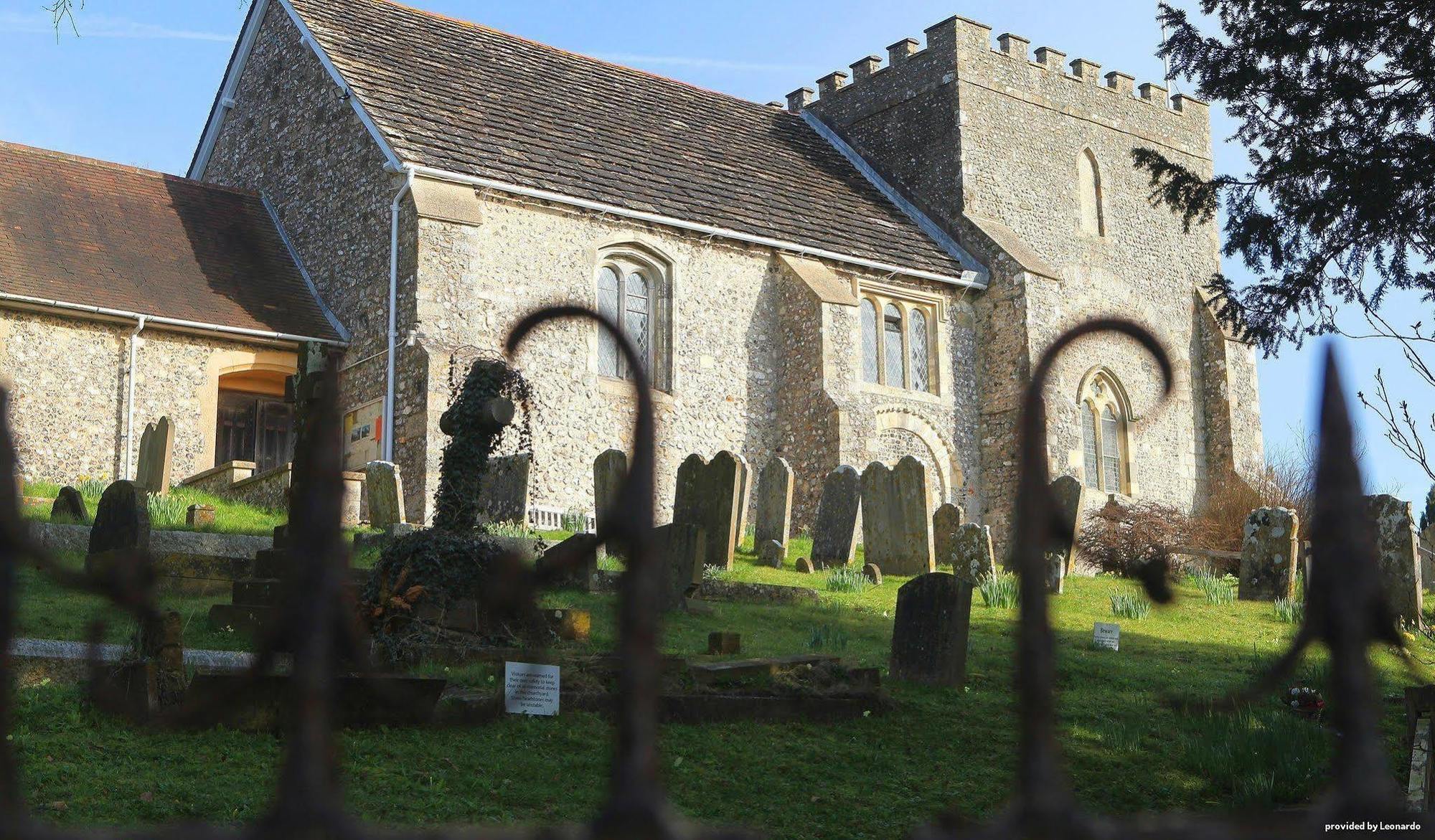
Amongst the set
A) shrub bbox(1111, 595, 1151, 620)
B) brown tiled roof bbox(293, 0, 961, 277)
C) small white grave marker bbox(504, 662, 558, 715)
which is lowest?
small white grave marker bbox(504, 662, 558, 715)

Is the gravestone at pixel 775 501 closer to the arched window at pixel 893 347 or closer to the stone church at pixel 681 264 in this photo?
A: the stone church at pixel 681 264

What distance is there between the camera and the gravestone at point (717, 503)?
15062 millimetres

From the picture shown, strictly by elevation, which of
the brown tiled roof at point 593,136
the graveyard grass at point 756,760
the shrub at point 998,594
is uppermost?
the brown tiled roof at point 593,136

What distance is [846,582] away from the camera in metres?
14.4

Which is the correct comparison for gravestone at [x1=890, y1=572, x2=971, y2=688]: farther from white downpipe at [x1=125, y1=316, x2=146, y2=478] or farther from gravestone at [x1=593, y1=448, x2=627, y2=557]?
white downpipe at [x1=125, y1=316, x2=146, y2=478]

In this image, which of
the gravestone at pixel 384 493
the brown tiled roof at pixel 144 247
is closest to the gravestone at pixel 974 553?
the gravestone at pixel 384 493

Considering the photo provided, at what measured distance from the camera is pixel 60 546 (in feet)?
40.6

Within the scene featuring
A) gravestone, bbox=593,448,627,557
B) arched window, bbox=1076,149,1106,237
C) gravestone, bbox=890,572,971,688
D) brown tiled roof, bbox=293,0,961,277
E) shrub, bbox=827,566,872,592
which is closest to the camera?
gravestone, bbox=890,572,971,688

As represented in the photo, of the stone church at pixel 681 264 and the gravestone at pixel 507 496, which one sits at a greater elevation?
the stone church at pixel 681 264

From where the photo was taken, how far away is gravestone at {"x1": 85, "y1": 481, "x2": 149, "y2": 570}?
10805mm

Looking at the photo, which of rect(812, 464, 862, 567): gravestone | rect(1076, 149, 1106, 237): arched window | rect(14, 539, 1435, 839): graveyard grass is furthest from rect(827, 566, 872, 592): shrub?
rect(1076, 149, 1106, 237): arched window

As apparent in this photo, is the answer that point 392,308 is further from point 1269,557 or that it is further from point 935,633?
point 935,633

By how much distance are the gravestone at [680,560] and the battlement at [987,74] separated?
18.1m

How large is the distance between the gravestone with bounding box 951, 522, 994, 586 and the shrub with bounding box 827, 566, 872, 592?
1.16 m
